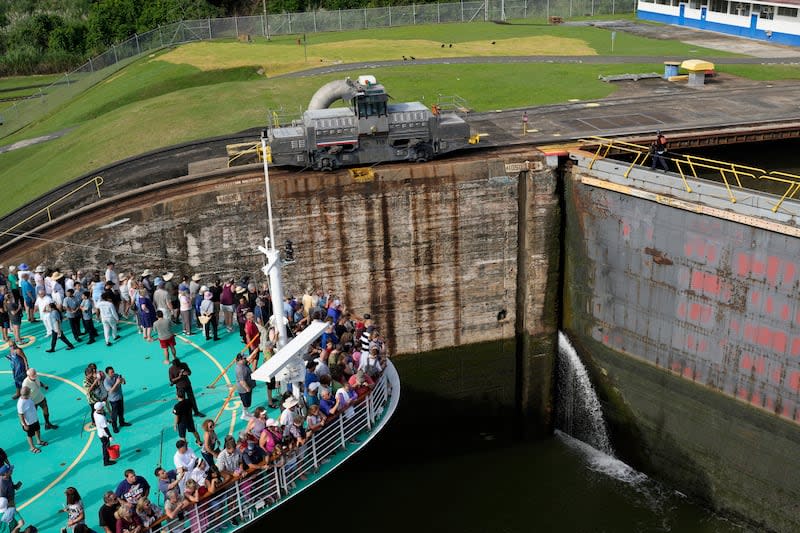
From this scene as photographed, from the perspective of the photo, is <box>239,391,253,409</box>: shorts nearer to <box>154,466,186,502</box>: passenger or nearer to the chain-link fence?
<box>154,466,186,502</box>: passenger

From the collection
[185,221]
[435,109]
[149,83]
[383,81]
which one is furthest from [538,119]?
[149,83]

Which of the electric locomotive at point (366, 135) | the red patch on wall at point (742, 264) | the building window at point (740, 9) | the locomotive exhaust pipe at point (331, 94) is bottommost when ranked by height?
the red patch on wall at point (742, 264)

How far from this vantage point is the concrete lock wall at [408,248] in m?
32.7

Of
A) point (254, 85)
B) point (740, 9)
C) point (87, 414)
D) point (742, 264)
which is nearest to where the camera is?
point (87, 414)

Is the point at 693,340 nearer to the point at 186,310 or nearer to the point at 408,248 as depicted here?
the point at 408,248

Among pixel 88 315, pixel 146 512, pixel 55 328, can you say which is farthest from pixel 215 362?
pixel 146 512

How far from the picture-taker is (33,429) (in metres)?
20.8

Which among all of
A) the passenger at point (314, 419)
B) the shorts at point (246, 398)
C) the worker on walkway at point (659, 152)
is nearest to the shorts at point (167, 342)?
the shorts at point (246, 398)

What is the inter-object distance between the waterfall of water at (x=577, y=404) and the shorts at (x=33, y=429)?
71.8 feet

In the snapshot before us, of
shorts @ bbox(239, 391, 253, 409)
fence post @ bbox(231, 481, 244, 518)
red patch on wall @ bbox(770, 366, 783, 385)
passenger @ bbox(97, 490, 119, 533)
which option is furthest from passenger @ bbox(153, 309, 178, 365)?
red patch on wall @ bbox(770, 366, 783, 385)

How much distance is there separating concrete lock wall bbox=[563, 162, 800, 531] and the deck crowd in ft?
38.9

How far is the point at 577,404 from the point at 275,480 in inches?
745

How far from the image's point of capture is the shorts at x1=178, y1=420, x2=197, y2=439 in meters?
20.6

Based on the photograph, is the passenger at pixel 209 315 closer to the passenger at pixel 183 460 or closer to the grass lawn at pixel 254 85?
the passenger at pixel 183 460
